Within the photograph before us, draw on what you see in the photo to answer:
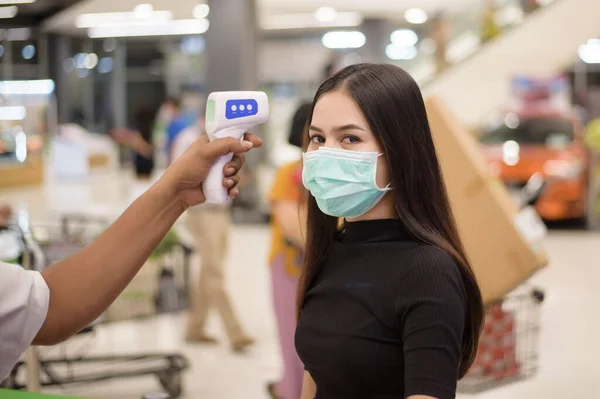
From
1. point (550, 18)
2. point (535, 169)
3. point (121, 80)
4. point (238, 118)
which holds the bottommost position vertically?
point (121, 80)

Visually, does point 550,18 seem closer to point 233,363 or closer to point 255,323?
Result: point 255,323

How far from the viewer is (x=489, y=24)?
15.6m

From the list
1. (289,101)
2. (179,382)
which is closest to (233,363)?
(179,382)

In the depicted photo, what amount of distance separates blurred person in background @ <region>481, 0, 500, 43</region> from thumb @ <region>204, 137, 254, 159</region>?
1443cm

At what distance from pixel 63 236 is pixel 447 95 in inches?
415

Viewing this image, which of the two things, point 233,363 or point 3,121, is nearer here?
point 233,363

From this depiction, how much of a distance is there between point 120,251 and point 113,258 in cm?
2

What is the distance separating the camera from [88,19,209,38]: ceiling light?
2353 centimetres

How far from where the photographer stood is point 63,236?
7145 mm

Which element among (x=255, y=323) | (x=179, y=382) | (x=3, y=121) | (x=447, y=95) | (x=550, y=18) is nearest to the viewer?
(x=179, y=382)

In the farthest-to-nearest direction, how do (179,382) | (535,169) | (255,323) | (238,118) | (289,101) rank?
(289,101), (535,169), (255,323), (179,382), (238,118)

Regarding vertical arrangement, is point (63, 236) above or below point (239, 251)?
above

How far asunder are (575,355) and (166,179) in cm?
473

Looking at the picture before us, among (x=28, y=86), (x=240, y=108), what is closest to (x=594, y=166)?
(x=240, y=108)
